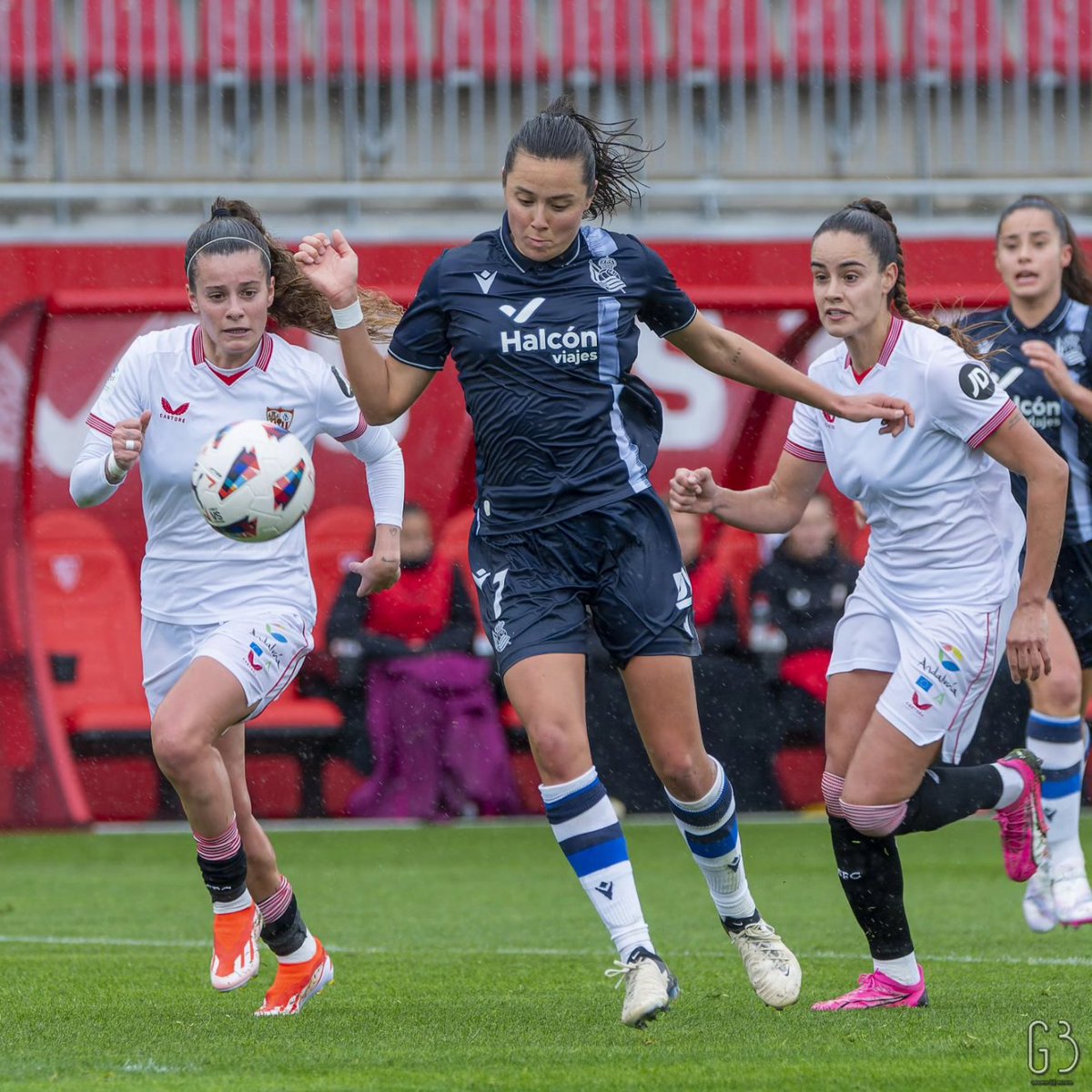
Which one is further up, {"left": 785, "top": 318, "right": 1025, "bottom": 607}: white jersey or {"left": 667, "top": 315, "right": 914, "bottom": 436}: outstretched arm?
{"left": 667, "top": 315, "right": 914, "bottom": 436}: outstretched arm

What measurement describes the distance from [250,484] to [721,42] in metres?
9.73

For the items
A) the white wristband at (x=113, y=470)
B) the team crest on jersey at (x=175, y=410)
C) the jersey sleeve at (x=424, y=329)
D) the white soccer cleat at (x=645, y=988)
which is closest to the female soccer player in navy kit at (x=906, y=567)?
the jersey sleeve at (x=424, y=329)

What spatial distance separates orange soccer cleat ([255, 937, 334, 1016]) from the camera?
595 centimetres

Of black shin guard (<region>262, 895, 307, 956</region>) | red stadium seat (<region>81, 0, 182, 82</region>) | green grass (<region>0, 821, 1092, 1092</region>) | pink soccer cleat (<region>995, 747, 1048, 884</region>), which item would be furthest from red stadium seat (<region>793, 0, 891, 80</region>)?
black shin guard (<region>262, 895, 307, 956</region>)

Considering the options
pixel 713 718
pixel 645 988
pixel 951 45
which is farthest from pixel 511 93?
pixel 645 988

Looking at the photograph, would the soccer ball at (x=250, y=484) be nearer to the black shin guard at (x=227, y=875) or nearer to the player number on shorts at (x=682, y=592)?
the black shin guard at (x=227, y=875)

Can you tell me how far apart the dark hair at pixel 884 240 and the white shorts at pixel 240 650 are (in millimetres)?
2023

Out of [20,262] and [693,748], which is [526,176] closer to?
[693,748]

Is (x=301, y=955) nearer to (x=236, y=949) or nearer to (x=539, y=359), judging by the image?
(x=236, y=949)

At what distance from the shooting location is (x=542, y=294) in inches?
216

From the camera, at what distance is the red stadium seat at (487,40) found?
14263 millimetres

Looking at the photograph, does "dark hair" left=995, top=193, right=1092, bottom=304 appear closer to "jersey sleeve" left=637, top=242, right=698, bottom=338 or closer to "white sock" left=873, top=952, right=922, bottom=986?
"jersey sleeve" left=637, top=242, right=698, bottom=338

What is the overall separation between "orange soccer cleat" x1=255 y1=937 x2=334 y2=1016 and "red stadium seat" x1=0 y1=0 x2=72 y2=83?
935cm

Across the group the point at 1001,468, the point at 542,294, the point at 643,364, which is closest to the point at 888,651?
the point at 1001,468
